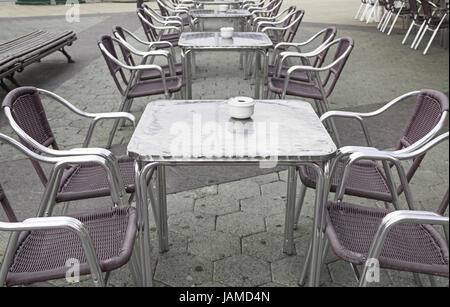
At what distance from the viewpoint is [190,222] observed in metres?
2.46

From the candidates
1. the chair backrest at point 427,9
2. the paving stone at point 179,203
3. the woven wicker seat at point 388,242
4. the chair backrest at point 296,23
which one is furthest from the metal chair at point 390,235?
the chair backrest at point 427,9

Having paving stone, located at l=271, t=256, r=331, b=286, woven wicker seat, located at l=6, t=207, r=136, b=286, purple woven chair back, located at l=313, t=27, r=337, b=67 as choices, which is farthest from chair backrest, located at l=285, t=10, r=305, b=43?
woven wicker seat, located at l=6, t=207, r=136, b=286

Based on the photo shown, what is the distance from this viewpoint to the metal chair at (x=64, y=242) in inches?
52.3

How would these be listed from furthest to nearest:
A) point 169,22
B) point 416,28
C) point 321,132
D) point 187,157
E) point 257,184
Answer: point 416,28 → point 169,22 → point 257,184 → point 321,132 → point 187,157

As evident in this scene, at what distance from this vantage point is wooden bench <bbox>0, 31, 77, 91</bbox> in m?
4.29

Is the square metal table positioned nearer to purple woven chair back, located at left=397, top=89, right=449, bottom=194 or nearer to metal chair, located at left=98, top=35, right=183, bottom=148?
metal chair, located at left=98, top=35, right=183, bottom=148

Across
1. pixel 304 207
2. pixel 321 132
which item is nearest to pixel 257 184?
pixel 304 207

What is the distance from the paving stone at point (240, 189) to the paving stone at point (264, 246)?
1.50ft

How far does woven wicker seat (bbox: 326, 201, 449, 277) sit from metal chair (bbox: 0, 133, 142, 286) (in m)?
0.76

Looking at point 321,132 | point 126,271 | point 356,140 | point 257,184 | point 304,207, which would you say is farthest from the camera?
point 356,140

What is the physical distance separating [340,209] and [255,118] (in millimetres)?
520

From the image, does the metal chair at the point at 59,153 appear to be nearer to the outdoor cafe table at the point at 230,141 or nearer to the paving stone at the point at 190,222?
the outdoor cafe table at the point at 230,141

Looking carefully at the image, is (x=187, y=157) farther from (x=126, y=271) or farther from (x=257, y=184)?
(x=257, y=184)

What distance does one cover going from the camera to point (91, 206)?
2643mm
